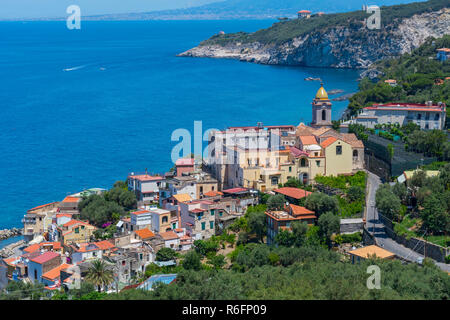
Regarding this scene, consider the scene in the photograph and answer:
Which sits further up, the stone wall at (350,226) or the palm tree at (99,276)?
the stone wall at (350,226)

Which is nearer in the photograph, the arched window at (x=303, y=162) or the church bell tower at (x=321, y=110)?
the arched window at (x=303, y=162)

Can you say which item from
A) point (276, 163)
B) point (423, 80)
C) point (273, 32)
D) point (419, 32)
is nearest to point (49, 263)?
point (276, 163)

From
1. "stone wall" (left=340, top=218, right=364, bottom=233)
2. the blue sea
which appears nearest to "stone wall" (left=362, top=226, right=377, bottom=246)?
"stone wall" (left=340, top=218, right=364, bottom=233)

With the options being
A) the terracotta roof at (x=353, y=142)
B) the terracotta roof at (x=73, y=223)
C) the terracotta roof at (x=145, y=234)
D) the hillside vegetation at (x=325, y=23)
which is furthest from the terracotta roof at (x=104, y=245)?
the hillside vegetation at (x=325, y=23)

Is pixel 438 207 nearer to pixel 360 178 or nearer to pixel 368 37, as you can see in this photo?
pixel 360 178

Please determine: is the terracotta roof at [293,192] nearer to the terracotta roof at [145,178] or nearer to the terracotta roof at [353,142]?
the terracotta roof at [353,142]

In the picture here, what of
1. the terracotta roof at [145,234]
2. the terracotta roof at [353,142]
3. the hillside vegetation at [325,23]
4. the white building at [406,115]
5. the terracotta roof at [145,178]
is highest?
the hillside vegetation at [325,23]

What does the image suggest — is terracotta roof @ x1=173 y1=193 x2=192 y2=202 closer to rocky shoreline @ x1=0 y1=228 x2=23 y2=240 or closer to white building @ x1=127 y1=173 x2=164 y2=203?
white building @ x1=127 y1=173 x2=164 y2=203
